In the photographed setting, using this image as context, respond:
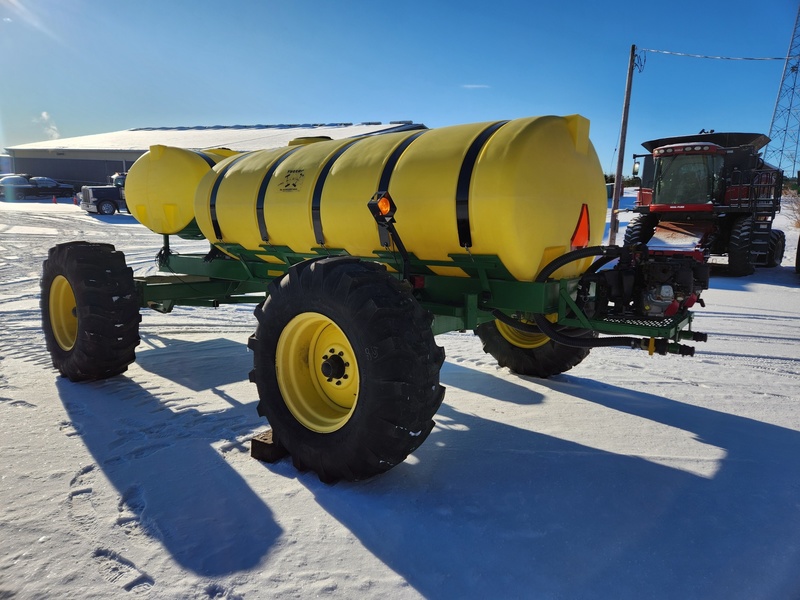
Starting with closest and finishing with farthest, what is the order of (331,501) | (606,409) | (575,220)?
(331,501)
(575,220)
(606,409)

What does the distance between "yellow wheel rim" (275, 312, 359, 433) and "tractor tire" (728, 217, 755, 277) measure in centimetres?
1117

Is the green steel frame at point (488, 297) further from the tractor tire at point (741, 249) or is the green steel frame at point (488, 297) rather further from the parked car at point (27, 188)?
the parked car at point (27, 188)

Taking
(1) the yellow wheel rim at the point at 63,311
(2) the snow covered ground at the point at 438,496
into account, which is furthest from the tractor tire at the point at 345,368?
(1) the yellow wheel rim at the point at 63,311

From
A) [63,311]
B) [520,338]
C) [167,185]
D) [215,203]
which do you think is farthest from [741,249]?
[63,311]

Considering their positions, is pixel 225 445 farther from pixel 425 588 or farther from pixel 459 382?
pixel 459 382

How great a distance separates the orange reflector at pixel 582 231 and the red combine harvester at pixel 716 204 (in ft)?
30.9

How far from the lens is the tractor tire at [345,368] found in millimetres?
2785

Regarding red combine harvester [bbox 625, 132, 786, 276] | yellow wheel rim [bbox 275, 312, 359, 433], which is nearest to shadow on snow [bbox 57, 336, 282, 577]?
yellow wheel rim [bbox 275, 312, 359, 433]

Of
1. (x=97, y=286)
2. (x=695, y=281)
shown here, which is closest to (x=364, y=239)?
(x=695, y=281)

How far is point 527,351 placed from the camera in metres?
4.99

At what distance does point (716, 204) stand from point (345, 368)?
40.6 feet

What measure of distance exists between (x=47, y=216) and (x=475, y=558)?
24.7 meters

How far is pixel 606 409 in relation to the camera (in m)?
4.25

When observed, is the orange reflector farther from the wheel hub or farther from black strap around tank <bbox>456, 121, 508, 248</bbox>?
the wheel hub
